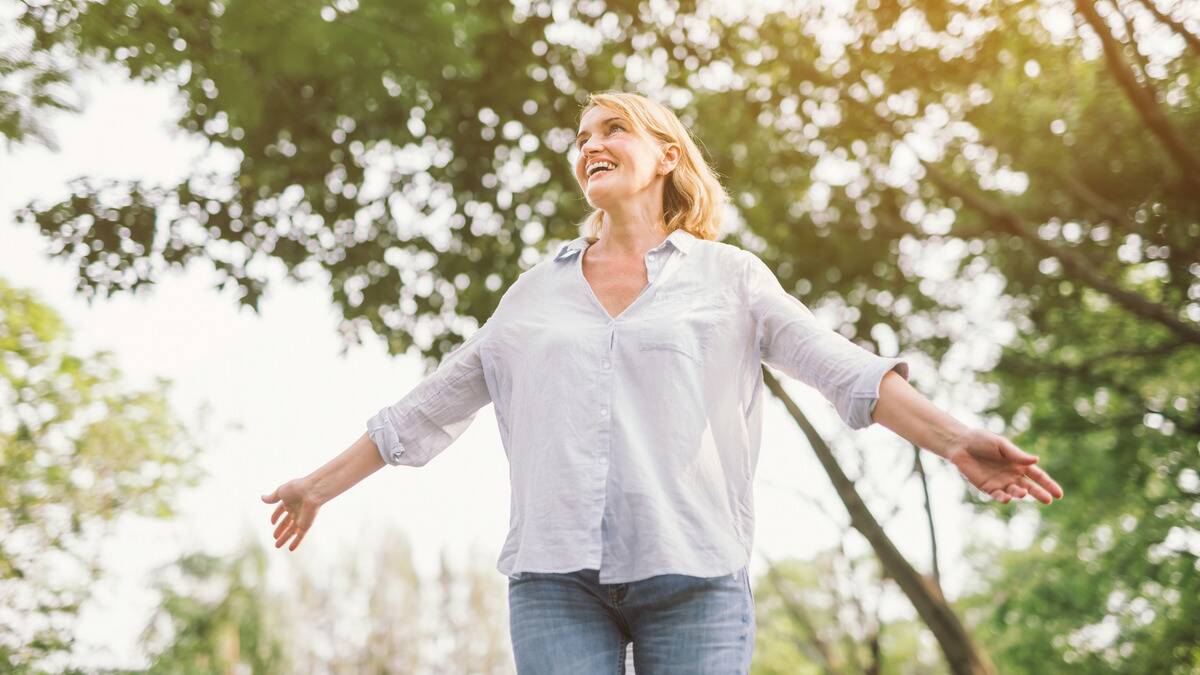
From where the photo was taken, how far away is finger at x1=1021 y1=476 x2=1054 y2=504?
92.0 inches

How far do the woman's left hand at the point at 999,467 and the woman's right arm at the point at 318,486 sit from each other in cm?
156

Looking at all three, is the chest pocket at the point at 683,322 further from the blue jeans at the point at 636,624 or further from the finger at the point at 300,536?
the finger at the point at 300,536

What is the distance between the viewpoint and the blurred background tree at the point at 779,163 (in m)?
7.38

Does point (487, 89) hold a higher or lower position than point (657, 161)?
higher

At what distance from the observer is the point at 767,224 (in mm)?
11562

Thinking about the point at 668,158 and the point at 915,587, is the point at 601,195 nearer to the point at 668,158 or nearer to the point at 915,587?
the point at 668,158

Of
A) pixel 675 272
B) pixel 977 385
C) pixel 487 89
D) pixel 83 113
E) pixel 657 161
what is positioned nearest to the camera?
pixel 675 272

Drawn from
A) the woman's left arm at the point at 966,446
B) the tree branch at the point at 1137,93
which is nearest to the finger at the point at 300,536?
the woman's left arm at the point at 966,446

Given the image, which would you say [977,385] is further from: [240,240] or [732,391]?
[732,391]

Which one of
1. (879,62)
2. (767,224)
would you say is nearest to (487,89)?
(767,224)

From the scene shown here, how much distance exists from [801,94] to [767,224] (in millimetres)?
1398

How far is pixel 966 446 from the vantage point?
2.38 meters

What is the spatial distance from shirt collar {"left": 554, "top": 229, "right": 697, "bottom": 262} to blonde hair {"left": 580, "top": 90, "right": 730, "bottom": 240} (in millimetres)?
76

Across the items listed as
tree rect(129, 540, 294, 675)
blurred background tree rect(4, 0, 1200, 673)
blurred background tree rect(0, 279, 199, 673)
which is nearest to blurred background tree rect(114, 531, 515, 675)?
tree rect(129, 540, 294, 675)
